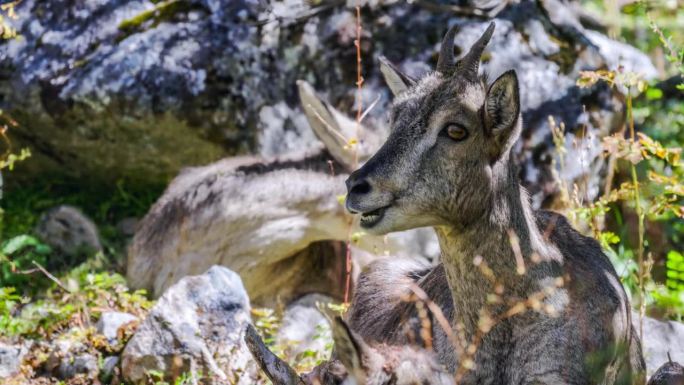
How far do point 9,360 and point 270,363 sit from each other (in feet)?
10.1

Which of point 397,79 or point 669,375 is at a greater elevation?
point 397,79

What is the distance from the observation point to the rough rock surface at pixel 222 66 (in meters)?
9.72

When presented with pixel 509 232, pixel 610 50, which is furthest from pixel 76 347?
pixel 610 50

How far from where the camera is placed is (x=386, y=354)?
3.83 meters

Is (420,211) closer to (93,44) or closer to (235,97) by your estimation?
(235,97)

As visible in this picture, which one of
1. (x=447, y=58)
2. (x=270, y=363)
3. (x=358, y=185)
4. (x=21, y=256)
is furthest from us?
(x=21, y=256)

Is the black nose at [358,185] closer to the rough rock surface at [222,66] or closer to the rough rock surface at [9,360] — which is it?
the rough rock surface at [9,360]

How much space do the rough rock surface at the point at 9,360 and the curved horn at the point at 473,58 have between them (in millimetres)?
3663

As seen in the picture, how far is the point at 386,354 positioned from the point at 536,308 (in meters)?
1.16

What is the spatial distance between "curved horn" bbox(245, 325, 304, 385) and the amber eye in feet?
3.92

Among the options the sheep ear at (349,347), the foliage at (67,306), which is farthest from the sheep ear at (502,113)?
the foliage at (67,306)

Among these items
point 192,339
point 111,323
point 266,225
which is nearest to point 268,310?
point 192,339

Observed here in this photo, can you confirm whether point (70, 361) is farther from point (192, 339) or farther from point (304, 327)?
point (304, 327)

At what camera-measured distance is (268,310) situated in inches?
290
